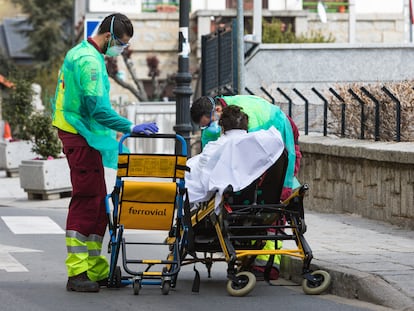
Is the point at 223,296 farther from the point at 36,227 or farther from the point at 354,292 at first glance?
the point at 36,227

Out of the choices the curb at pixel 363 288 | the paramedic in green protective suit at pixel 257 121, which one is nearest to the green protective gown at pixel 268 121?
the paramedic in green protective suit at pixel 257 121

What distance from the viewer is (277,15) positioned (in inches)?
2053

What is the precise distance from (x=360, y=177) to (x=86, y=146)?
6142 mm

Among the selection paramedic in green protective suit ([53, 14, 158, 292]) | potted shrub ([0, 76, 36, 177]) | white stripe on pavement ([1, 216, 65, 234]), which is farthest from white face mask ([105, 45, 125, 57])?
potted shrub ([0, 76, 36, 177])

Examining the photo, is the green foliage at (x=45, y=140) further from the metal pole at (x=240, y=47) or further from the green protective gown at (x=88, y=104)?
the green protective gown at (x=88, y=104)

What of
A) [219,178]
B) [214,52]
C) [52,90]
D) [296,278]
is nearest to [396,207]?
[296,278]

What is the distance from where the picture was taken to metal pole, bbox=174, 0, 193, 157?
1534 cm

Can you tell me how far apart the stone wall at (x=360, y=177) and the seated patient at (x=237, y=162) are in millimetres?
4108

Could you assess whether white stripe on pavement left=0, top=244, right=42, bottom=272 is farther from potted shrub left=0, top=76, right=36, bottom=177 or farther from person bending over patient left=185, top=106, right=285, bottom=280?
potted shrub left=0, top=76, right=36, bottom=177

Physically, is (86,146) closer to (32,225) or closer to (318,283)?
(318,283)

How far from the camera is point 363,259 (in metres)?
10.8

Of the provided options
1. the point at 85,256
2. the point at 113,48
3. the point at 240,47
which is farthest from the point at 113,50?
the point at 240,47

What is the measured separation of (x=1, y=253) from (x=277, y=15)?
40010 millimetres

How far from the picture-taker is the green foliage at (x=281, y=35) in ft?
156
